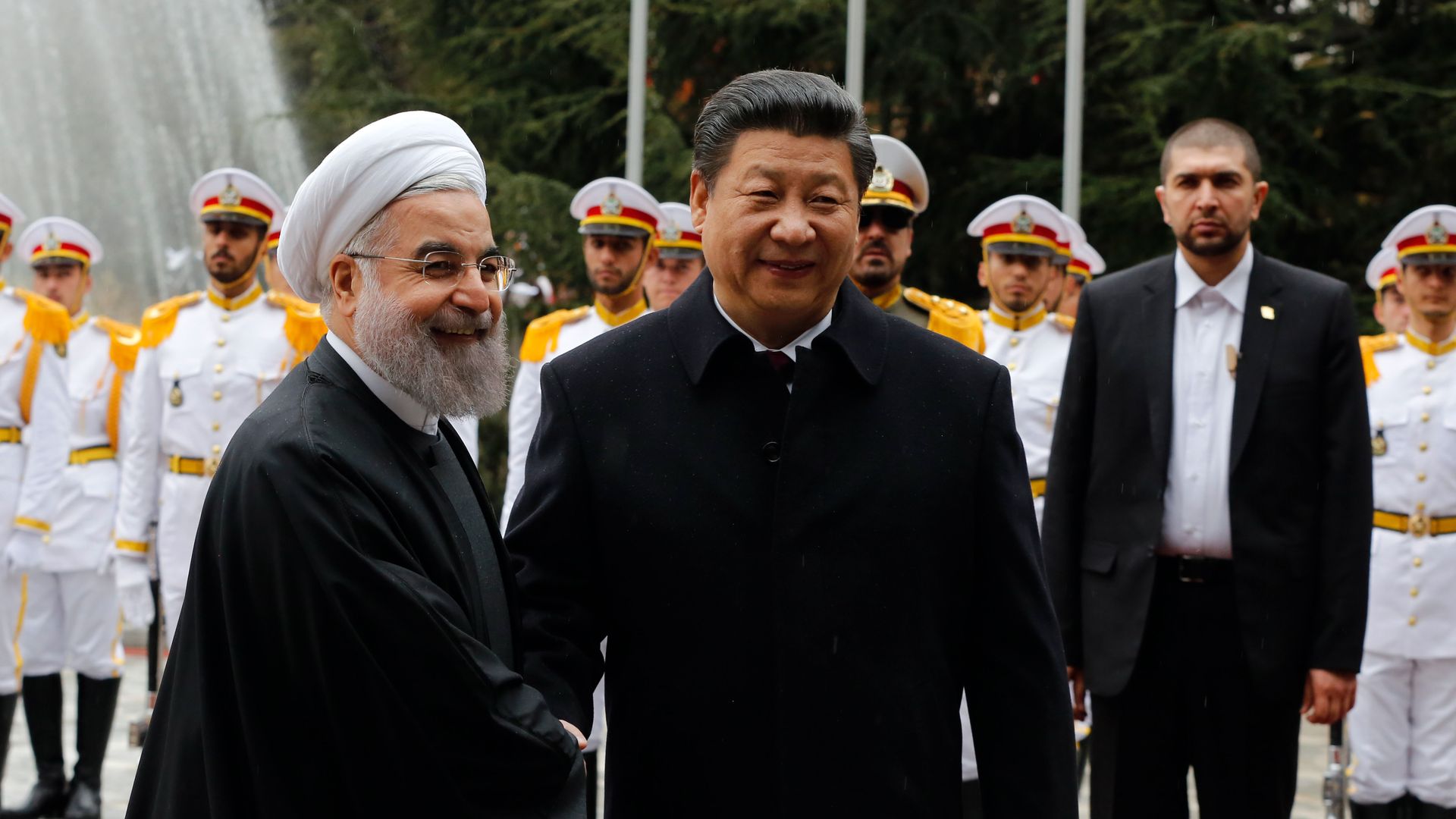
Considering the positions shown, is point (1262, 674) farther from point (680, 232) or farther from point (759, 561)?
point (680, 232)

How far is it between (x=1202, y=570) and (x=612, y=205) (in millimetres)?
3817

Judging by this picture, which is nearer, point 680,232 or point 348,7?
point 680,232

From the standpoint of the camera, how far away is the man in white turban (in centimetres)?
237

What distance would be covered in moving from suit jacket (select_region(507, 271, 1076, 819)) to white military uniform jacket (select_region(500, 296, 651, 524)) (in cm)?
411

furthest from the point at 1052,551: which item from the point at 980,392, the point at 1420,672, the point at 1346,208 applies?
the point at 1346,208

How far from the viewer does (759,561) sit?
2740 mm

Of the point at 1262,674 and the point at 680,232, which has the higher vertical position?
the point at 680,232

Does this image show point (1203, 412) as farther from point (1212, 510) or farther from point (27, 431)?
point (27, 431)

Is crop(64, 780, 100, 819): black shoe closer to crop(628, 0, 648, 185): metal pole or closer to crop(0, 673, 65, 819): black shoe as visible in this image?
crop(0, 673, 65, 819): black shoe

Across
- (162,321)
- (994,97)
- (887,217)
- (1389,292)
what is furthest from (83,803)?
(994,97)

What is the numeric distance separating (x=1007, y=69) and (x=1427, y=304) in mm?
6931

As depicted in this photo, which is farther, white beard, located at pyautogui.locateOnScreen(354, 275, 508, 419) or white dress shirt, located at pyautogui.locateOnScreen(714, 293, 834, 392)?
white dress shirt, located at pyautogui.locateOnScreen(714, 293, 834, 392)

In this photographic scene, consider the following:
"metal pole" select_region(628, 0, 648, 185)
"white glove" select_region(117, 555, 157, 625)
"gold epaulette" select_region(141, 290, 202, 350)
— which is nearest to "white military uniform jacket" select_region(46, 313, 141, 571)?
"gold epaulette" select_region(141, 290, 202, 350)

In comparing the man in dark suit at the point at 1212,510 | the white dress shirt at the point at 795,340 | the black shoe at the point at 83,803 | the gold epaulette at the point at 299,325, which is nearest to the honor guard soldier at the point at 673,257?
the gold epaulette at the point at 299,325
